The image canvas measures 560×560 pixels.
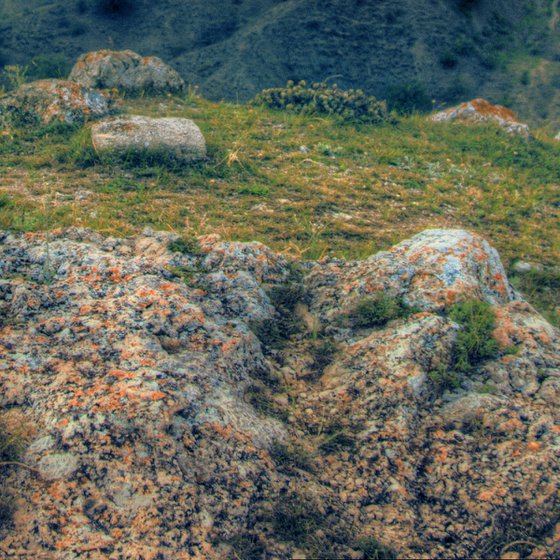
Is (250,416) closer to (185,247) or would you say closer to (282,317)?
(282,317)

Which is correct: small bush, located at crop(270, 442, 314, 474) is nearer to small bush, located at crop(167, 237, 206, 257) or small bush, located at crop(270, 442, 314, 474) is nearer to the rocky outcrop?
the rocky outcrop

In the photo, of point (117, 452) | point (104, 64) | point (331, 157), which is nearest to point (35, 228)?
point (117, 452)

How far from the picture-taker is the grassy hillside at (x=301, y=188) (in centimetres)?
457

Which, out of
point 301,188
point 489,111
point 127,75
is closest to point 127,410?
point 301,188

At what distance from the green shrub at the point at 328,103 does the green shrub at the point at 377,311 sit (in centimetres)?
641

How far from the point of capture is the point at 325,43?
1791 cm

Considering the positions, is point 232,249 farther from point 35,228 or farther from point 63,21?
point 63,21

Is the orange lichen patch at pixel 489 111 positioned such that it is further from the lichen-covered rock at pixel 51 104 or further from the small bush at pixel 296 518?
the small bush at pixel 296 518

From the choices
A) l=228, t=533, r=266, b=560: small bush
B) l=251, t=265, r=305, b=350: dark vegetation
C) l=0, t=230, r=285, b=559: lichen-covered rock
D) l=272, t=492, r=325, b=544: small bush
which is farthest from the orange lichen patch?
l=228, t=533, r=266, b=560: small bush

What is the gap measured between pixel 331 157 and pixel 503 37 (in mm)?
16428

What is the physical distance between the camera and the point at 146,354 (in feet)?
7.50

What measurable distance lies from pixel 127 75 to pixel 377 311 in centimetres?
795

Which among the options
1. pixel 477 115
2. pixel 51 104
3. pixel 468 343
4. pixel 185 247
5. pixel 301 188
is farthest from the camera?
pixel 477 115

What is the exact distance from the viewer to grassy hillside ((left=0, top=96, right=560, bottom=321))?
4570 millimetres
